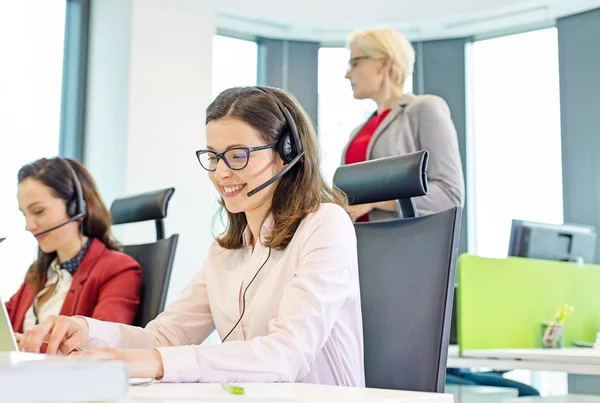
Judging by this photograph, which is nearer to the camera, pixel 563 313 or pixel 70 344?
pixel 70 344

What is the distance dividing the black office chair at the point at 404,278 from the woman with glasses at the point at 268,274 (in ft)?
0.21

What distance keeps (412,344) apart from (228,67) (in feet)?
10.5

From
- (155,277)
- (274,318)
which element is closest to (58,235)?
(155,277)

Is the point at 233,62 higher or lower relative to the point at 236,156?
higher

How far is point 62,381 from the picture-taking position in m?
0.40

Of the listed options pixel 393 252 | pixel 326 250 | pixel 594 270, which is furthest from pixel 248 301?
pixel 594 270

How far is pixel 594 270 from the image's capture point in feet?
8.61

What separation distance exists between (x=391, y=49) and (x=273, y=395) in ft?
6.14

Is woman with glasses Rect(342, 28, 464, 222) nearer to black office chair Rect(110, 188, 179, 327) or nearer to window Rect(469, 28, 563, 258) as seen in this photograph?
black office chair Rect(110, 188, 179, 327)

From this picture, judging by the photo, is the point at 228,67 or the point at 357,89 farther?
the point at 228,67

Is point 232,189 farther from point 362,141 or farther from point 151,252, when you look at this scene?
point 362,141

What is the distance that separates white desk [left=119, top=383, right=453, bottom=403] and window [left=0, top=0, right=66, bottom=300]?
270 cm

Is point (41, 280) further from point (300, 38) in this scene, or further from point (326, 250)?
point (300, 38)

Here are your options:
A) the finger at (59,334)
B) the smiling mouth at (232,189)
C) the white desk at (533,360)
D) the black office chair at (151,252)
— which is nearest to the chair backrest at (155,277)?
the black office chair at (151,252)
